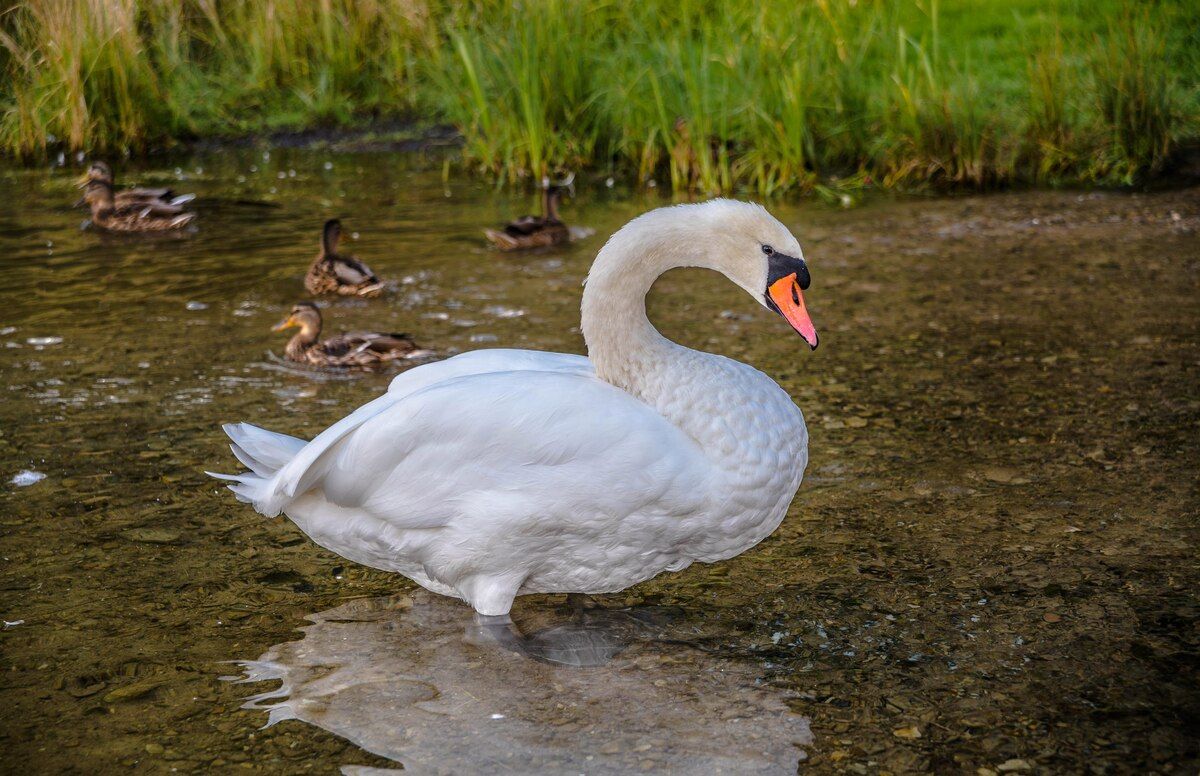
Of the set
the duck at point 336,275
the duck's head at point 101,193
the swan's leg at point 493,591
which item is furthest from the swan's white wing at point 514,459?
the duck's head at point 101,193

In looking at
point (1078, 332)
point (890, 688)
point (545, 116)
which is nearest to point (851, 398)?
point (1078, 332)

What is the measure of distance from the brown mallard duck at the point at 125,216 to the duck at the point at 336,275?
2019mm

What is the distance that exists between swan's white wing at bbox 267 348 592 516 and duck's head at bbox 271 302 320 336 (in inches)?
109

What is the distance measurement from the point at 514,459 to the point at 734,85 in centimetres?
716

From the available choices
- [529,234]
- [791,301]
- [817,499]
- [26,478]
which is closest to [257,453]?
[26,478]

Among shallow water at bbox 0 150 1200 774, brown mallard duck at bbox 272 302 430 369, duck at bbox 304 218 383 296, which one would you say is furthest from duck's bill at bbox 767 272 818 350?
duck at bbox 304 218 383 296

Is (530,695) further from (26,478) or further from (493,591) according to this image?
(26,478)

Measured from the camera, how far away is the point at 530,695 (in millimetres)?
3490

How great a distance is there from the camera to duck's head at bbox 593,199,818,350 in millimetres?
3682

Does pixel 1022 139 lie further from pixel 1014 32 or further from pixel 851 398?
pixel 851 398

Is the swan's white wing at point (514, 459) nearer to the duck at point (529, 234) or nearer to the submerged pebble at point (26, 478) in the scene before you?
the submerged pebble at point (26, 478)

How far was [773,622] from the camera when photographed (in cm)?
382

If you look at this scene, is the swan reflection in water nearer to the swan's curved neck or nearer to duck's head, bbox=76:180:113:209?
the swan's curved neck

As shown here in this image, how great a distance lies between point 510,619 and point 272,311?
436cm
